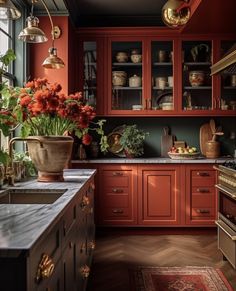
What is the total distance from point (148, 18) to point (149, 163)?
1884mm

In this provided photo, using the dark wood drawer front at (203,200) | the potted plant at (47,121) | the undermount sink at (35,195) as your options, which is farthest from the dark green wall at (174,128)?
the undermount sink at (35,195)

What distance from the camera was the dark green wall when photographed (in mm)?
4727

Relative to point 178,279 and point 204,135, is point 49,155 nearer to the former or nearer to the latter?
point 178,279

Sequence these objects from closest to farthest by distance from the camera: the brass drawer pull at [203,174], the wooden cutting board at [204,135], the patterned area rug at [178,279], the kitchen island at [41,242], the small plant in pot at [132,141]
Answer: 1. the kitchen island at [41,242]
2. the patterned area rug at [178,279]
3. the brass drawer pull at [203,174]
4. the small plant in pot at [132,141]
5. the wooden cutting board at [204,135]

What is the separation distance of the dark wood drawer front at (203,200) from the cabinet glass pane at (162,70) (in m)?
1.08

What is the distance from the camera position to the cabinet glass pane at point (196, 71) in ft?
14.4

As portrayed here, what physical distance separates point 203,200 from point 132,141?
1055mm

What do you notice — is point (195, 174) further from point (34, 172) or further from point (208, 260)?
point (34, 172)

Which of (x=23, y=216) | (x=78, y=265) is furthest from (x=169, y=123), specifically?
(x=23, y=216)

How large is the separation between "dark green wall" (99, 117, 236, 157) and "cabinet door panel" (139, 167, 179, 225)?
60 centimetres

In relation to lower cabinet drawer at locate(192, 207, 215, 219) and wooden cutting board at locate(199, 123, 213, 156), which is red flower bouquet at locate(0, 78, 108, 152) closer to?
lower cabinet drawer at locate(192, 207, 215, 219)

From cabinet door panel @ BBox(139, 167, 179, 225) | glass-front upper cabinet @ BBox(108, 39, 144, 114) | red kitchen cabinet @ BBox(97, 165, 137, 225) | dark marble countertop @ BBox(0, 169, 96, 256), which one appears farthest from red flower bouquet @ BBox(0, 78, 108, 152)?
glass-front upper cabinet @ BBox(108, 39, 144, 114)

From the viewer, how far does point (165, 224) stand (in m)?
4.20

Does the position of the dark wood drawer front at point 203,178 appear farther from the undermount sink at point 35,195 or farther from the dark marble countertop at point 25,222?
the dark marble countertop at point 25,222
